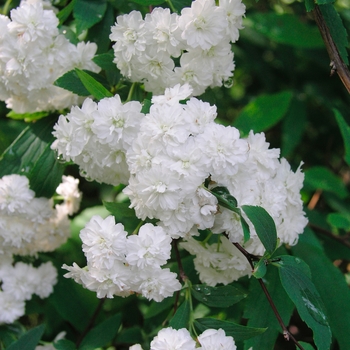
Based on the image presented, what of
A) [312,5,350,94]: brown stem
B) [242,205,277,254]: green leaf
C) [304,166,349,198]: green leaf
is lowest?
[304,166,349,198]: green leaf

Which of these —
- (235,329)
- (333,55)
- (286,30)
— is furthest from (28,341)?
(286,30)

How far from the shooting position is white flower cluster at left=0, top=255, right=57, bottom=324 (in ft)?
5.98

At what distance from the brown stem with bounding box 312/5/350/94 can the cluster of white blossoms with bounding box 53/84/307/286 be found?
0.31 m

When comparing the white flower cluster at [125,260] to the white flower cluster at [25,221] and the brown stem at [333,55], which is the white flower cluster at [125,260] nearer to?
the white flower cluster at [25,221]

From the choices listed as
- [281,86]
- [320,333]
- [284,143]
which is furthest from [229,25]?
[281,86]

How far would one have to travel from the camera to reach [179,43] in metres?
1.49

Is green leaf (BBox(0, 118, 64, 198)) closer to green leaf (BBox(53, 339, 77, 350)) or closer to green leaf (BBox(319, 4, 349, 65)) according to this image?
green leaf (BBox(53, 339, 77, 350))

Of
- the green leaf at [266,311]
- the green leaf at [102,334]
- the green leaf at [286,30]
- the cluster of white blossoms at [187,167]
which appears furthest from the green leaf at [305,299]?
the green leaf at [286,30]

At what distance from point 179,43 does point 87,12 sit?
0.45 metres

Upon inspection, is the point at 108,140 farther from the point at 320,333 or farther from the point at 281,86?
the point at 281,86

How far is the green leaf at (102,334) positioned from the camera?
1691mm

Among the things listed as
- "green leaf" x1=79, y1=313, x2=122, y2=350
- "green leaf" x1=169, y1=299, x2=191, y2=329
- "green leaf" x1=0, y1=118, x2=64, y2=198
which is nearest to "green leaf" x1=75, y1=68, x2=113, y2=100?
"green leaf" x1=0, y1=118, x2=64, y2=198

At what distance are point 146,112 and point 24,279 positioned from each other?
886mm

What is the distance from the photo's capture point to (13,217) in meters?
1.77
